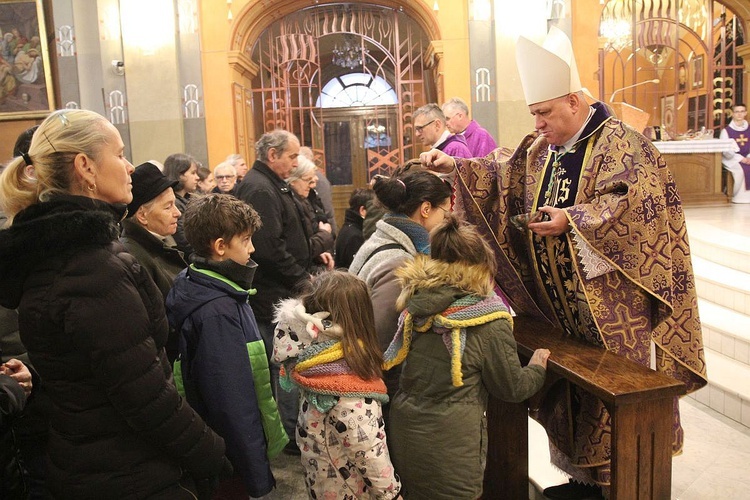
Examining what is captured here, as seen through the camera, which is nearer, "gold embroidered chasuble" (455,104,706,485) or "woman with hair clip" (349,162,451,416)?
"gold embroidered chasuble" (455,104,706,485)

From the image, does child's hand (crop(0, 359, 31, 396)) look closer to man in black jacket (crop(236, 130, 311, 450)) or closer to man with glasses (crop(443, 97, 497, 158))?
man in black jacket (crop(236, 130, 311, 450))

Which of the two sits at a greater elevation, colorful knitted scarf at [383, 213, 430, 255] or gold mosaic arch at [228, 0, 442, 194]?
gold mosaic arch at [228, 0, 442, 194]

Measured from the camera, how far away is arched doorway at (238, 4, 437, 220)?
9.68 m

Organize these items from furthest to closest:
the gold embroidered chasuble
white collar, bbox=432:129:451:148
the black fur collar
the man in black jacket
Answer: white collar, bbox=432:129:451:148 → the man in black jacket → the gold embroidered chasuble → the black fur collar

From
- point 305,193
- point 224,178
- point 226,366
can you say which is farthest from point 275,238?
point 224,178

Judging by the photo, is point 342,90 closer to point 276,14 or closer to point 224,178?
point 276,14

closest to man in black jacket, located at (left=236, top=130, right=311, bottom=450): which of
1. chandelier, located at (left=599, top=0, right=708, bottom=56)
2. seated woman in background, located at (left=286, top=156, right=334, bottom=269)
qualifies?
seated woman in background, located at (left=286, top=156, right=334, bottom=269)

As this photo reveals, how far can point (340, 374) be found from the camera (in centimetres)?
220

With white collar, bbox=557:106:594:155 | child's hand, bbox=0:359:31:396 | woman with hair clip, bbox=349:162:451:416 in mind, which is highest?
white collar, bbox=557:106:594:155

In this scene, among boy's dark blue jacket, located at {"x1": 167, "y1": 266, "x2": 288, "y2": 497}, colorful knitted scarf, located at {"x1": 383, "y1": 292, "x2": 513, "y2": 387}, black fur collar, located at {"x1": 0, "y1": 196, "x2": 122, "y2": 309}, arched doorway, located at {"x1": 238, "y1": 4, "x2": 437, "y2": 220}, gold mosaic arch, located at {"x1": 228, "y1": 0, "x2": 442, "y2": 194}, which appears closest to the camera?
black fur collar, located at {"x1": 0, "y1": 196, "x2": 122, "y2": 309}

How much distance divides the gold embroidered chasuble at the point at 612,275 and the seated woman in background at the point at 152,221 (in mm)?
1459

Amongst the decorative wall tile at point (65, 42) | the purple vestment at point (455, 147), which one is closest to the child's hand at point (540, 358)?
the purple vestment at point (455, 147)

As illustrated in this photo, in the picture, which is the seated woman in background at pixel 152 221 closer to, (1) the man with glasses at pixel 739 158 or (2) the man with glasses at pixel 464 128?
(2) the man with glasses at pixel 464 128

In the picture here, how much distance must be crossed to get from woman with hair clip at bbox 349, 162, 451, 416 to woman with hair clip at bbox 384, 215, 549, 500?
0.22 metres
